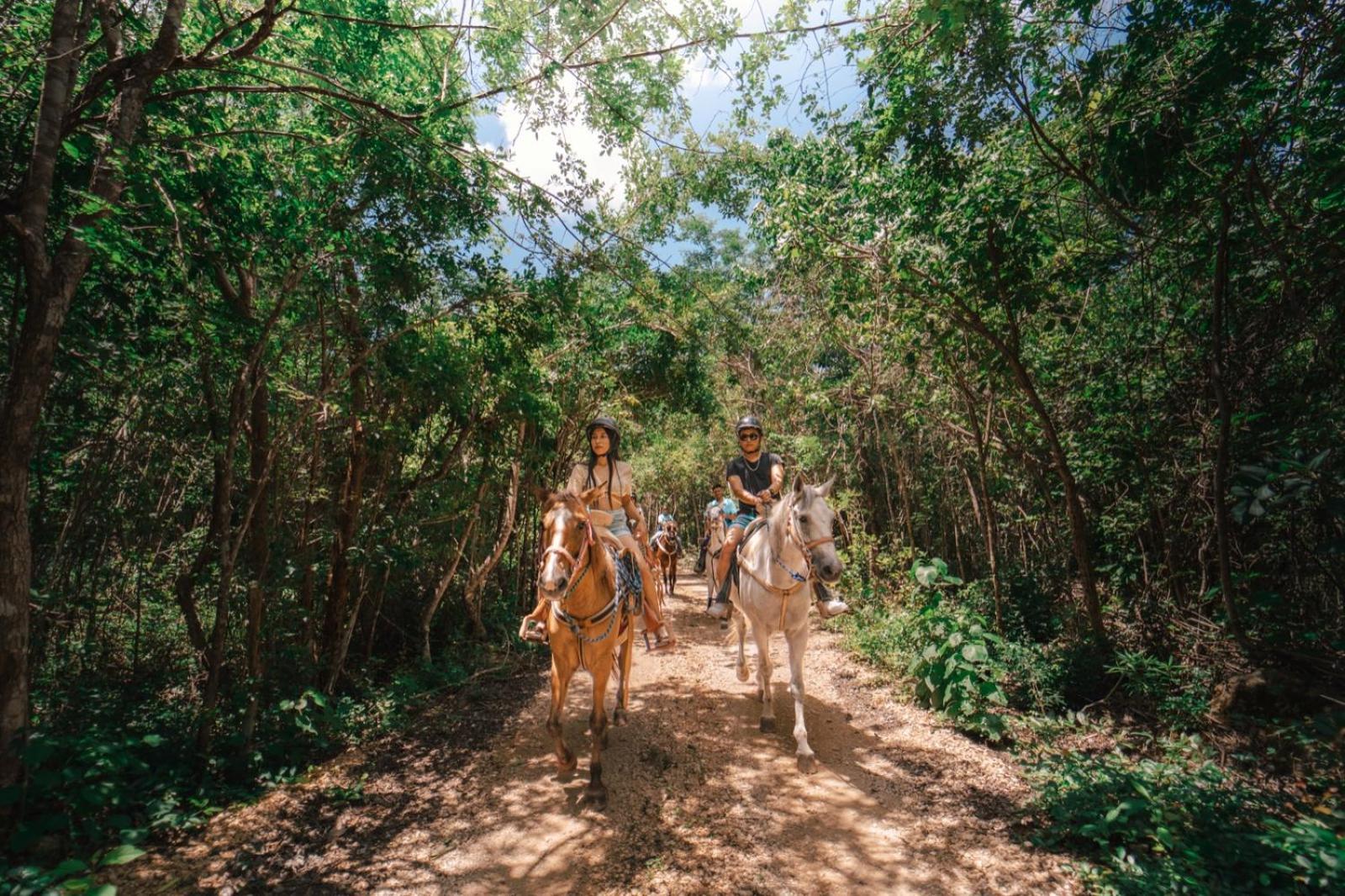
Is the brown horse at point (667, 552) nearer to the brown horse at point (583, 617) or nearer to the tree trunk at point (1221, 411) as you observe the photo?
the brown horse at point (583, 617)

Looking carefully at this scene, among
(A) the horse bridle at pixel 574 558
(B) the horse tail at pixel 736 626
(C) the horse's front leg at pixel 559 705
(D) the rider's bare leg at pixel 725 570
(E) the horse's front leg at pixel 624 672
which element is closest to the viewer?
(A) the horse bridle at pixel 574 558

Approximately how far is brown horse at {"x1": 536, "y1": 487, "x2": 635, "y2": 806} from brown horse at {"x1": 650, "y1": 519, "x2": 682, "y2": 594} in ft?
25.1

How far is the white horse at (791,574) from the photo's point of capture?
4469 mm

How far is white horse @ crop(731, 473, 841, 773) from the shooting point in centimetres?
447

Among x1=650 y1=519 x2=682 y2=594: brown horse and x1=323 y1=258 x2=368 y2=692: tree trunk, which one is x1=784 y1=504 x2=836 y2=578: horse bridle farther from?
x1=650 y1=519 x2=682 y2=594: brown horse

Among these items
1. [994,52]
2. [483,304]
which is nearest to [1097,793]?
[994,52]

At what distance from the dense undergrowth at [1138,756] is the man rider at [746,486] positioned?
1.35 m

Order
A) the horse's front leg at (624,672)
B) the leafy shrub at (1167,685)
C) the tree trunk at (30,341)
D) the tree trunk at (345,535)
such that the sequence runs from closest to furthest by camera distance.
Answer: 1. the tree trunk at (30,341)
2. the leafy shrub at (1167,685)
3. the horse's front leg at (624,672)
4. the tree trunk at (345,535)

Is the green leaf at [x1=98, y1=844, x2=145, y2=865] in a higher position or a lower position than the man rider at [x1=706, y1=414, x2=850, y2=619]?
lower

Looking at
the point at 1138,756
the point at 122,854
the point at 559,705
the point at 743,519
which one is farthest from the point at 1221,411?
the point at 122,854

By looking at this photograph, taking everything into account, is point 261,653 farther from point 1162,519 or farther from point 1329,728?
point 1162,519

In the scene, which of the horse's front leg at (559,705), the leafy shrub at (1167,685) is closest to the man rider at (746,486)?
the horse's front leg at (559,705)

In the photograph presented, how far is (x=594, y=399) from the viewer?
33.8ft

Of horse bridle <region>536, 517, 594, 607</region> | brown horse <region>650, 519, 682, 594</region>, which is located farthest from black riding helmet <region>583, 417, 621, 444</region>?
brown horse <region>650, 519, 682, 594</region>
